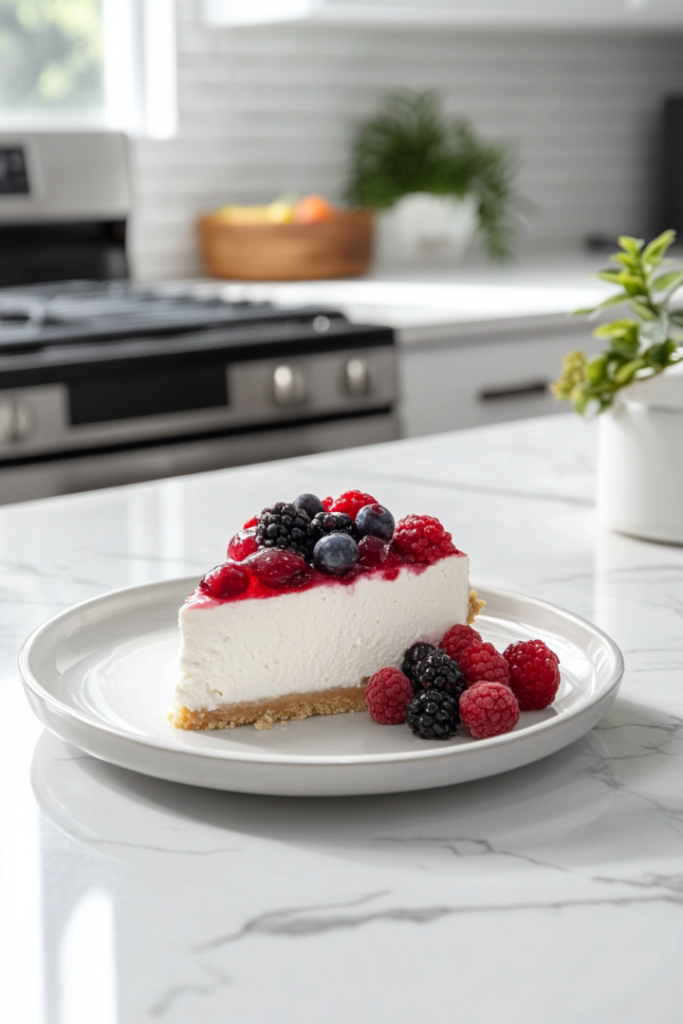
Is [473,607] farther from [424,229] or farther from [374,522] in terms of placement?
[424,229]

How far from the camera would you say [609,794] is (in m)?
0.69

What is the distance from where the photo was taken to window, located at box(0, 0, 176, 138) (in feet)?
9.58

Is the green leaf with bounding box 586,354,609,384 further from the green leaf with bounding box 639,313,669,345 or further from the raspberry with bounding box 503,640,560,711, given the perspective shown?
the raspberry with bounding box 503,640,560,711

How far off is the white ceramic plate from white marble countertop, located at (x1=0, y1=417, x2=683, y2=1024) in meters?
0.03

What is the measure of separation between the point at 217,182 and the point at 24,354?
4.53ft

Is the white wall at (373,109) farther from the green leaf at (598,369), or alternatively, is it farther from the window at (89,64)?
the green leaf at (598,369)

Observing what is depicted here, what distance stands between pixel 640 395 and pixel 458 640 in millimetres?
421

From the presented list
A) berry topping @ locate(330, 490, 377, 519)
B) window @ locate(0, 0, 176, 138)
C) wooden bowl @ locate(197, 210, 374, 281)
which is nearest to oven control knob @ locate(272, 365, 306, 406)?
wooden bowl @ locate(197, 210, 374, 281)

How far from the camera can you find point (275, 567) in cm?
77

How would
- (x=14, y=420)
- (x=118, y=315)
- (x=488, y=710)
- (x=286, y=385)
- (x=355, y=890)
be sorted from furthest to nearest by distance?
(x=118, y=315), (x=286, y=385), (x=14, y=420), (x=488, y=710), (x=355, y=890)

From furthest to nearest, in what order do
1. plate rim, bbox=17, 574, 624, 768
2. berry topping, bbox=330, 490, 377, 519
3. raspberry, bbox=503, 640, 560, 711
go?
berry topping, bbox=330, 490, 377, 519 < raspberry, bbox=503, 640, 560, 711 < plate rim, bbox=17, 574, 624, 768

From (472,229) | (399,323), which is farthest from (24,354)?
(472,229)

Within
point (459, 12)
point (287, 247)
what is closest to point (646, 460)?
point (287, 247)

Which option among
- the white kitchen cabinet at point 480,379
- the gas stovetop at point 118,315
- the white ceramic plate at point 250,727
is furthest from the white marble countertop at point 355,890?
the white kitchen cabinet at point 480,379
